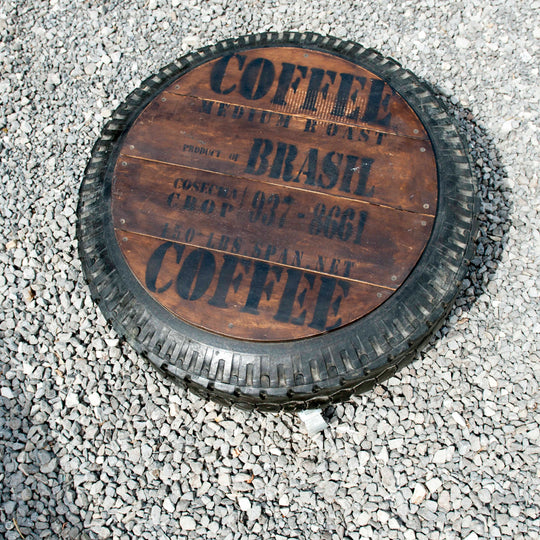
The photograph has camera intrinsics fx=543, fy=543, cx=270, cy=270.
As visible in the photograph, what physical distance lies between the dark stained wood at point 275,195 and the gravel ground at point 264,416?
2.45 feet

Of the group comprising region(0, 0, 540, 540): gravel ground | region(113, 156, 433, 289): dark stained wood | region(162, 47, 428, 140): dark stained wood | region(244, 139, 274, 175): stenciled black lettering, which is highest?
region(162, 47, 428, 140): dark stained wood

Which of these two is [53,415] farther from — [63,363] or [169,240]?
[169,240]

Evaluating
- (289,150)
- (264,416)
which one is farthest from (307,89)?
(264,416)

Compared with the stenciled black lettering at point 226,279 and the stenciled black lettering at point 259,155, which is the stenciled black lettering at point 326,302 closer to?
the stenciled black lettering at point 226,279

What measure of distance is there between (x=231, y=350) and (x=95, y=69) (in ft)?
9.52

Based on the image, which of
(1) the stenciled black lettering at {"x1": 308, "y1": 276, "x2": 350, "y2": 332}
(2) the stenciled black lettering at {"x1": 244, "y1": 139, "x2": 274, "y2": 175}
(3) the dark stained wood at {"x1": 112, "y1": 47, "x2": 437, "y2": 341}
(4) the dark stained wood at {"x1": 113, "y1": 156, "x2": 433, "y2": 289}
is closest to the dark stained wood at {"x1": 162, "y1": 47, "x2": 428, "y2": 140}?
(3) the dark stained wood at {"x1": 112, "y1": 47, "x2": 437, "y2": 341}

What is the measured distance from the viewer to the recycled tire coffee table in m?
2.57

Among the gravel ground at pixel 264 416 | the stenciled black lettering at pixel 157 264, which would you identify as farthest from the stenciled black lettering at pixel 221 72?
the gravel ground at pixel 264 416

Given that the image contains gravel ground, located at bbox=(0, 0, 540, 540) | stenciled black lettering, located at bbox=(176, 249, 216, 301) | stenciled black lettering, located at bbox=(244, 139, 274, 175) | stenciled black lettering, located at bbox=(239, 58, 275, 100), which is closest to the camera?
stenciled black lettering, located at bbox=(176, 249, 216, 301)

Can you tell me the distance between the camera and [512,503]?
2.77 meters

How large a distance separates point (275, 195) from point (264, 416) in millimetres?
1225

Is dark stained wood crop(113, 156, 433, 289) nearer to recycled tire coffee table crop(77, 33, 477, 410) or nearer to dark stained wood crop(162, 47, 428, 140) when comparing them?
recycled tire coffee table crop(77, 33, 477, 410)

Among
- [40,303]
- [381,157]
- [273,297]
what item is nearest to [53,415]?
[40,303]

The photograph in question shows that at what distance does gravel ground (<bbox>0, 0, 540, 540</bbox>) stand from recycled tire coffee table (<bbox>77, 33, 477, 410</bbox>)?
0.43 m
